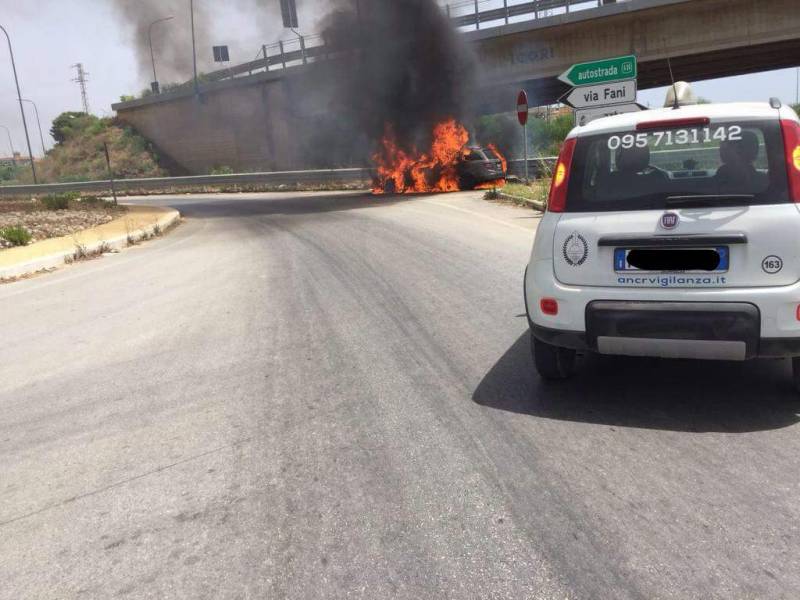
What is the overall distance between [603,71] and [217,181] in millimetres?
27447

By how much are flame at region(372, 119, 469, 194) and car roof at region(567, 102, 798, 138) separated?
19228mm

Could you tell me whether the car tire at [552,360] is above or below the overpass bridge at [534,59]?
below

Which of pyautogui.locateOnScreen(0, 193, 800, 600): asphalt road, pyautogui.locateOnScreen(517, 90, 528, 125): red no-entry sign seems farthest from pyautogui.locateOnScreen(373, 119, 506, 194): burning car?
pyautogui.locateOnScreen(0, 193, 800, 600): asphalt road

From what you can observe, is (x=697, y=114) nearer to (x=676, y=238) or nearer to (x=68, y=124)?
(x=676, y=238)

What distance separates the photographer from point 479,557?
2521mm

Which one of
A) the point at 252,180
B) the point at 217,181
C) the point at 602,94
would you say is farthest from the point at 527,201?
the point at 217,181

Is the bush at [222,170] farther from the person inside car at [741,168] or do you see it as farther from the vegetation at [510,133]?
the person inside car at [741,168]

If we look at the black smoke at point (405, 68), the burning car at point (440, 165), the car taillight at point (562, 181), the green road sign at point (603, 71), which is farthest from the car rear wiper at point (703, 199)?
the black smoke at point (405, 68)

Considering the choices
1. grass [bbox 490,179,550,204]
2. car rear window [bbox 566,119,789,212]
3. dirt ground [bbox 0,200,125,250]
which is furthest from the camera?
dirt ground [bbox 0,200,125,250]

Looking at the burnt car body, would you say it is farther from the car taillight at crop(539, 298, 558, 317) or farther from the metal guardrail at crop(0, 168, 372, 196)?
the car taillight at crop(539, 298, 558, 317)

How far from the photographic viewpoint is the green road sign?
40.6 feet

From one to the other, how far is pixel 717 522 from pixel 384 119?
2530 centimetres

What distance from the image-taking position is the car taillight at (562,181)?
3.93 m

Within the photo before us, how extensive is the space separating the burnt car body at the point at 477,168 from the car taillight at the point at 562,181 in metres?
17.8
